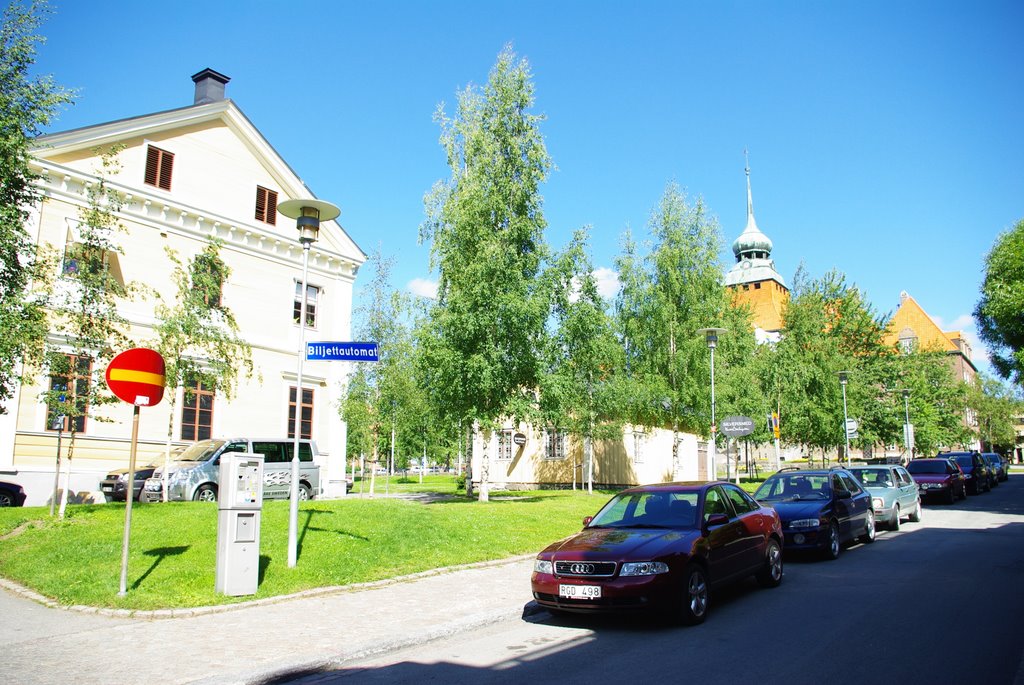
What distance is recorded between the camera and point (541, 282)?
23141mm

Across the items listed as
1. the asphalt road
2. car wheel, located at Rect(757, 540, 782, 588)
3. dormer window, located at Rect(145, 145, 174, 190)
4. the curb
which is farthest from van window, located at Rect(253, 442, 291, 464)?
car wheel, located at Rect(757, 540, 782, 588)

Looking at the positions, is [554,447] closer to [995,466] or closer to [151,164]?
[151,164]

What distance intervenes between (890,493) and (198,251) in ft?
75.5

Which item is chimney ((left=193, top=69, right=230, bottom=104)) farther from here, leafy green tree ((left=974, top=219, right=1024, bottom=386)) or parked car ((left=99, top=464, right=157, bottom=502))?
leafy green tree ((left=974, top=219, right=1024, bottom=386))

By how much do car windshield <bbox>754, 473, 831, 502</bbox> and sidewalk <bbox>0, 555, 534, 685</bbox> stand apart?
6.84 m

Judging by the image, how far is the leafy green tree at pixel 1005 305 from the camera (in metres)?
28.3

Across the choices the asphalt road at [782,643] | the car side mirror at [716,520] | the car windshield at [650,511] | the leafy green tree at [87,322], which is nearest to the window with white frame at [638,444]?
the asphalt road at [782,643]

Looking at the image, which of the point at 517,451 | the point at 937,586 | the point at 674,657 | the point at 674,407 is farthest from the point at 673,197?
the point at 674,657

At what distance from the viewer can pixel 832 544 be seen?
517 inches

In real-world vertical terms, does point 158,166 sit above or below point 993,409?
above

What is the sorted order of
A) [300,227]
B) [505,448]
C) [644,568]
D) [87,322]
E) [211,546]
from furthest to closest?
[505,448], [87,322], [211,546], [300,227], [644,568]

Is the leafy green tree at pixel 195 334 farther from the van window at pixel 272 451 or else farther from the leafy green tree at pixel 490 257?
the leafy green tree at pixel 490 257

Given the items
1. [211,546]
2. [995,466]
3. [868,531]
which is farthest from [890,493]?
[995,466]

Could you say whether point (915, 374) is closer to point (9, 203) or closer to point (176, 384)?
point (176, 384)
